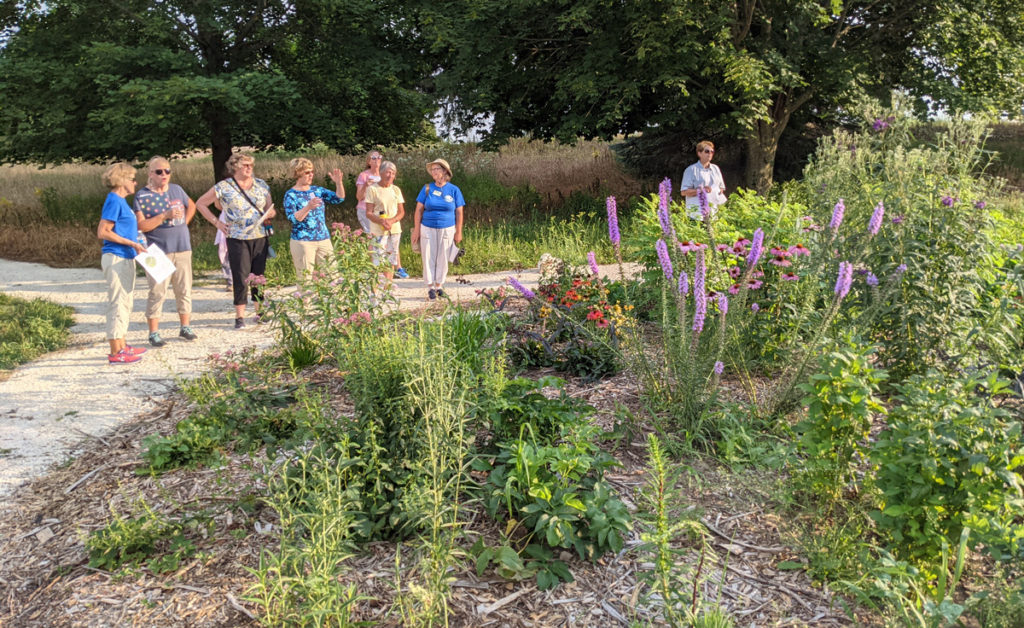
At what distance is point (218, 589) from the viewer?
118 inches

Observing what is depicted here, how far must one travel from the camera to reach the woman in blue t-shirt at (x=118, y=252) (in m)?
6.19

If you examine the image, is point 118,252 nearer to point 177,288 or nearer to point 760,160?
point 177,288

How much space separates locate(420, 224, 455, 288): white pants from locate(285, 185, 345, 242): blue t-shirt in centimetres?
110

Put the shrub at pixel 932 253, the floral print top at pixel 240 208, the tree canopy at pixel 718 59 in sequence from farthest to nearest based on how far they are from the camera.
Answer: the tree canopy at pixel 718 59 < the floral print top at pixel 240 208 < the shrub at pixel 932 253

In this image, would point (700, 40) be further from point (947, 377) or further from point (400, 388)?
point (400, 388)

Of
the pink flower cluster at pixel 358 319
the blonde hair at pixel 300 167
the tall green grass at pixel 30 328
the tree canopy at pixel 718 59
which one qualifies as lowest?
the tall green grass at pixel 30 328

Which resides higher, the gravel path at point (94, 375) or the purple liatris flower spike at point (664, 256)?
the purple liatris flower spike at point (664, 256)

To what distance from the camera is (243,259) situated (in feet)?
23.9

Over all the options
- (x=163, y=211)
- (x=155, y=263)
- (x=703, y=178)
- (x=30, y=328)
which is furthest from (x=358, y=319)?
(x=703, y=178)

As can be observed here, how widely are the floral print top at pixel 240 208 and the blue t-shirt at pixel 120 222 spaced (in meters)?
0.93

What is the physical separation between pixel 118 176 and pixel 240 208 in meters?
1.18

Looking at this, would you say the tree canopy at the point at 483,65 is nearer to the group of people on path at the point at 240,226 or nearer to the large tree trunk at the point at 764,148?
the large tree trunk at the point at 764,148

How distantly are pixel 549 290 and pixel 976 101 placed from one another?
34.6ft

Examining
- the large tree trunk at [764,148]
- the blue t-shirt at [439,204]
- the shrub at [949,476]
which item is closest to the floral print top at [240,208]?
the blue t-shirt at [439,204]
